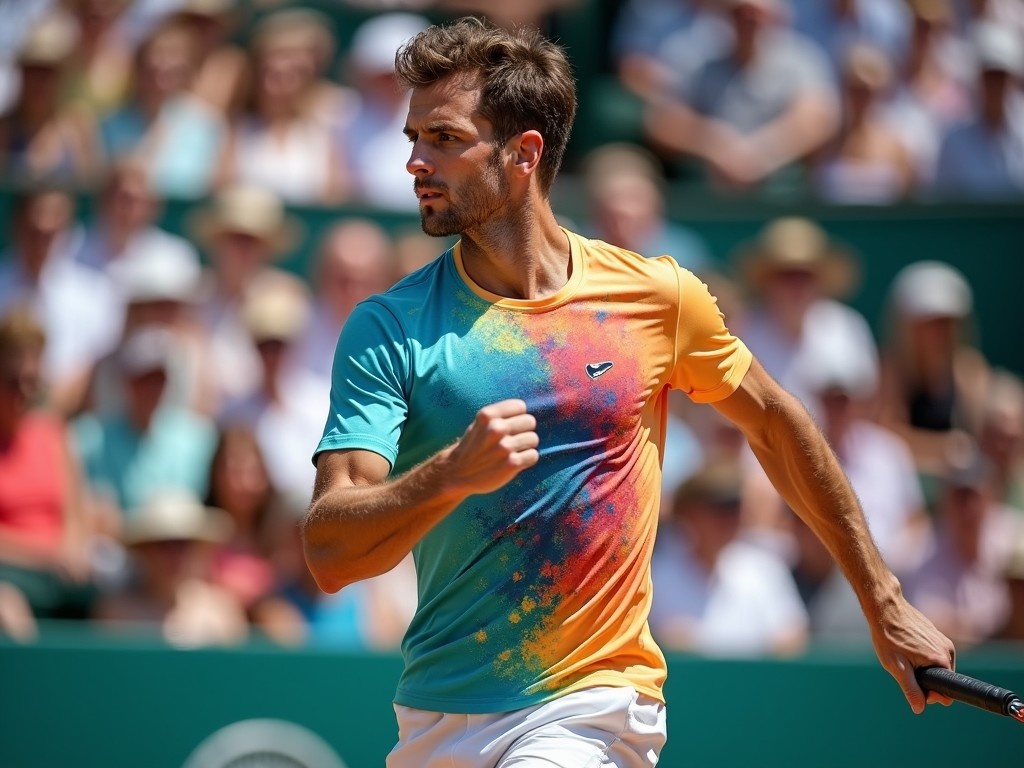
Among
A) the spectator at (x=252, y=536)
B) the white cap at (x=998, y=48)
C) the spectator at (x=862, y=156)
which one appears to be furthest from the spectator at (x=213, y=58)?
the white cap at (x=998, y=48)

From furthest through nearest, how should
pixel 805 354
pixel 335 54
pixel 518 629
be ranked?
pixel 335 54 < pixel 805 354 < pixel 518 629

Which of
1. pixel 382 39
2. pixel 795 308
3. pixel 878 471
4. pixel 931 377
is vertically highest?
pixel 382 39

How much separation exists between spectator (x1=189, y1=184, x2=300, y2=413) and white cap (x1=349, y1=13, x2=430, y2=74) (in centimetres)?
98

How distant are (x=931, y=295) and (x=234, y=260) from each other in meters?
3.47

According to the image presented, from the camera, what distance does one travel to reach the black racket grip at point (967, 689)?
305 centimetres

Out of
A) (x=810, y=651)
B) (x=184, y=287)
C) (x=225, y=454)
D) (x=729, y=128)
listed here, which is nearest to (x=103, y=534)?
(x=225, y=454)

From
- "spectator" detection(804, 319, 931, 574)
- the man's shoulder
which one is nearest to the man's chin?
the man's shoulder

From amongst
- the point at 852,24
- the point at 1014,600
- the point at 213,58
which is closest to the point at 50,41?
the point at 213,58

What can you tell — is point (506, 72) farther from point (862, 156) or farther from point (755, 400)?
point (862, 156)

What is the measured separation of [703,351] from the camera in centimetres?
341

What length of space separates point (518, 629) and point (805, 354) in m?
4.54

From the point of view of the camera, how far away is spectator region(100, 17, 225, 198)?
7.81 meters

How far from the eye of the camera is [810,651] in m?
6.11

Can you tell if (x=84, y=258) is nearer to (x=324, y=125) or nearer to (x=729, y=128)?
(x=324, y=125)
